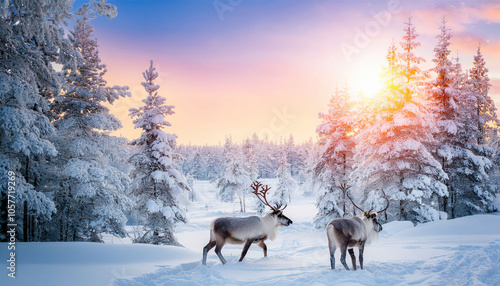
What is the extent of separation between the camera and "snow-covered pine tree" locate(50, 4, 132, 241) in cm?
1324

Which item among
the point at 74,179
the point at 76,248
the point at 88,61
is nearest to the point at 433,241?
the point at 76,248

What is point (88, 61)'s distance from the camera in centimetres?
1455

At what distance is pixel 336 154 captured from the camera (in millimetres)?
22281

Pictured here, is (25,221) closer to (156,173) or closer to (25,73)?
(25,73)

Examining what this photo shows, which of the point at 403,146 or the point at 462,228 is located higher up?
the point at 403,146

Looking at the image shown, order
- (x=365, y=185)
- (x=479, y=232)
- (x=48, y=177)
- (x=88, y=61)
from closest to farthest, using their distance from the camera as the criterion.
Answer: (x=479, y=232) → (x=48, y=177) → (x=88, y=61) → (x=365, y=185)

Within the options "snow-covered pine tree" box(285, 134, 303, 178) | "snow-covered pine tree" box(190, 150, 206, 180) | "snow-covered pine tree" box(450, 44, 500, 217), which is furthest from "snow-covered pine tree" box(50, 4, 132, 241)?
"snow-covered pine tree" box(190, 150, 206, 180)

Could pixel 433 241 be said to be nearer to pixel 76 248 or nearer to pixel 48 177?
pixel 76 248

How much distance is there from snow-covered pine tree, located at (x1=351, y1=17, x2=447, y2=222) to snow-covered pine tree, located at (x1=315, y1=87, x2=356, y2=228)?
3795mm

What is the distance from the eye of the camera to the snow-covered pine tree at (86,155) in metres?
13.2

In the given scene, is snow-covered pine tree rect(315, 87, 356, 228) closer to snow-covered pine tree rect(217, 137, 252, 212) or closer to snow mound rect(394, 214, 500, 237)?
snow mound rect(394, 214, 500, 237)

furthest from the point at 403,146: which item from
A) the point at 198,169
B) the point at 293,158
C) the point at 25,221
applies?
the point at 198,169

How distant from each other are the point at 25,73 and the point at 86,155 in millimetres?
5766

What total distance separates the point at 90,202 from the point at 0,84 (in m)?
7.49
